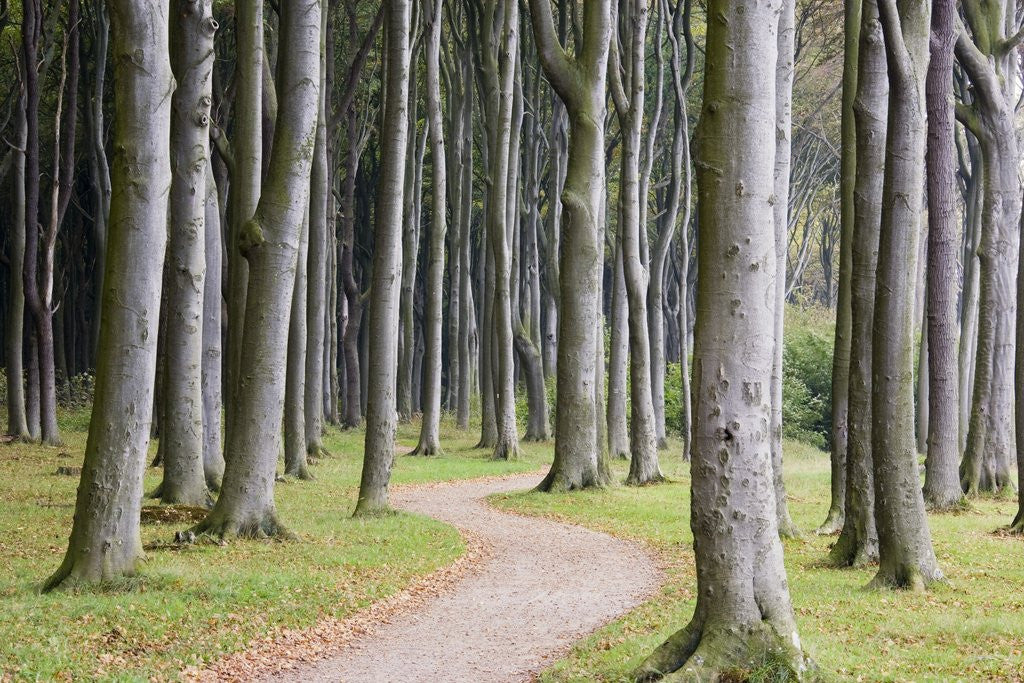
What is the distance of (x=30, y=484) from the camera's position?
1627 cm

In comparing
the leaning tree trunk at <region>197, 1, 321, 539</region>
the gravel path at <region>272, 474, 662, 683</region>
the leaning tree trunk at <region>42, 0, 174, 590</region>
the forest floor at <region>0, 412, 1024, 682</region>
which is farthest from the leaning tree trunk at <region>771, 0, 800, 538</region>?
the leaning tree trunk at <region>42, 0, 174, 590</region>

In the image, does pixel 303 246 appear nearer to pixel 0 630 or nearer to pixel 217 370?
pixel 217 370

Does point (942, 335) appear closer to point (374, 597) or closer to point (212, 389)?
point (374, 597)

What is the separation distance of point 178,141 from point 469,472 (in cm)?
1021

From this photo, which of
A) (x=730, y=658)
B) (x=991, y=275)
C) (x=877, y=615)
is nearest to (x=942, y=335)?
(x=991, y=275)

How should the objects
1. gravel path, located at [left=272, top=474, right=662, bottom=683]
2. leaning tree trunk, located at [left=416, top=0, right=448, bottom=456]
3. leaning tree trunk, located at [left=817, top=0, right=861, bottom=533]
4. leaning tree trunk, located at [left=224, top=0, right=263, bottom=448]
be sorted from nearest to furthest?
gravel path, located at [left=272, top=474, right=662, bottom=683] < leaning tree trunk, located at [left=817, top=0, right=861, bottom=533] < leaning tree trunk, located at [left=224, top=0, right=263, bottom=448] < leaning tree trunk, located at [left=416, top=0, right=448, bottom=456]

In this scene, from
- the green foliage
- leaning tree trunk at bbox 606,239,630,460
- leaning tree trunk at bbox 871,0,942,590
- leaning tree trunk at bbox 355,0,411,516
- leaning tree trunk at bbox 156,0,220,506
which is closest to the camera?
leaning tree trunk at bbox 871,0,942,590

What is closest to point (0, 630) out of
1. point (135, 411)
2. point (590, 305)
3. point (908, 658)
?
point (135, 411)

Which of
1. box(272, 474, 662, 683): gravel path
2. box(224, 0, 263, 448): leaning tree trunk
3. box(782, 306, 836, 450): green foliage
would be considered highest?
box(224, 0, 263, 448): leaning tree trunk

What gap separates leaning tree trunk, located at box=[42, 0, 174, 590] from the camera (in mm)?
8875

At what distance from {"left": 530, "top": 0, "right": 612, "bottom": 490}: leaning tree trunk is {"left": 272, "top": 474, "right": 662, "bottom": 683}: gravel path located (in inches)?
128

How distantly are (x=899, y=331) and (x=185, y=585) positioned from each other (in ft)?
20.8

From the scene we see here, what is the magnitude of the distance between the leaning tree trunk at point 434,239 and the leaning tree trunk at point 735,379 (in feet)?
56.5

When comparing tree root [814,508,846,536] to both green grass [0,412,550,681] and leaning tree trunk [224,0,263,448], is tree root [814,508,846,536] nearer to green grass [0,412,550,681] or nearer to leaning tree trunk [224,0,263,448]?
green grass [0,412,550,681]
